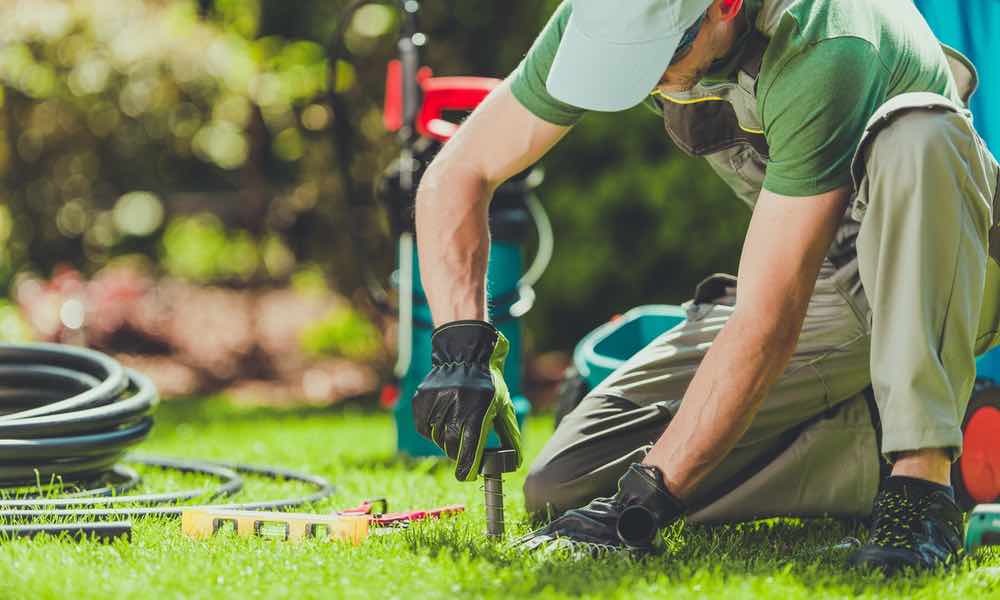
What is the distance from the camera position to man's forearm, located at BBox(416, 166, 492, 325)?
100 inches

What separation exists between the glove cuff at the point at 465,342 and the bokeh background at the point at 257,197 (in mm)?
3298

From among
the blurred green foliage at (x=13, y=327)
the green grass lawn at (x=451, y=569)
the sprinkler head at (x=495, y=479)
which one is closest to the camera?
the green grass lawn at (x=451, y=569)

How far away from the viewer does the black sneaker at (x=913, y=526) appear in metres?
2.07

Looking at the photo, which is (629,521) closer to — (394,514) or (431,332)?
(394,514)

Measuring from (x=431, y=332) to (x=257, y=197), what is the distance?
11.2ft

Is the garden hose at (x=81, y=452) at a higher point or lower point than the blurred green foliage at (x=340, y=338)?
lower

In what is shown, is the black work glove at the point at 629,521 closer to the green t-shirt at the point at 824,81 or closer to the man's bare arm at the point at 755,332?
the man's bare arm at the point at 755,332

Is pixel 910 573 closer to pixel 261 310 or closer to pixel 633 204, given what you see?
pixel 633 204

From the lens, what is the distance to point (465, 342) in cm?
238

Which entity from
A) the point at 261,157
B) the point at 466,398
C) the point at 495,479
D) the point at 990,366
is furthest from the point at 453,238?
the point at 261,157

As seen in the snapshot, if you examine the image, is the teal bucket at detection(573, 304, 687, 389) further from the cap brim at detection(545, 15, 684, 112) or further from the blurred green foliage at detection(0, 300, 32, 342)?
the blurred green foliage at detection(0, 300, 32, 342)

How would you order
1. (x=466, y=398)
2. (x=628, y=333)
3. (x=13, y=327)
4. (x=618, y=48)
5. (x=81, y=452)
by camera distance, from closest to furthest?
(x=618, y=48), (x=466, y=398), (x=81, y=452), (x=628, y=333), (x=13, y=327)

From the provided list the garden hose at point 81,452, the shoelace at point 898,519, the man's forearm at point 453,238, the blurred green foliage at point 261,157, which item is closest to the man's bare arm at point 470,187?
the man's forearm at point 453,238

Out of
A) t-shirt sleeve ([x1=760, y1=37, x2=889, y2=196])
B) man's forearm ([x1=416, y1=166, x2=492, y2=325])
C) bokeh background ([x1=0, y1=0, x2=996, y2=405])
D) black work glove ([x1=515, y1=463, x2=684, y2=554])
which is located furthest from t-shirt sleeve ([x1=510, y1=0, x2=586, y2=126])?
bokeh background ([x1=0, y1=0, x2=996, y2=405])
